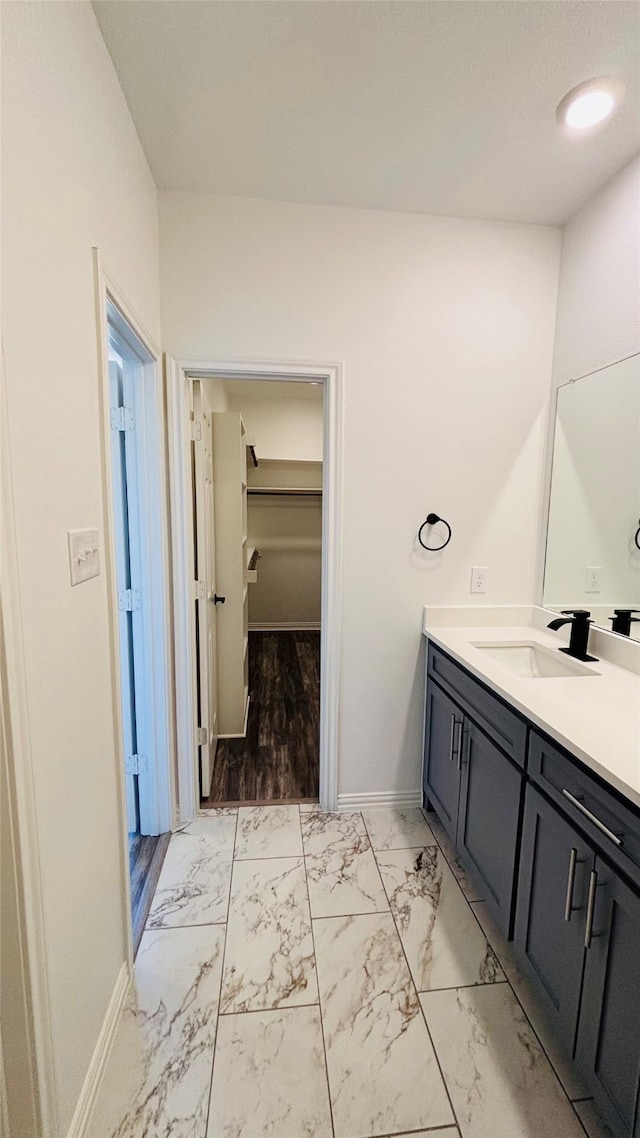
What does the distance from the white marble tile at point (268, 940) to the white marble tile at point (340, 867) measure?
6 cm

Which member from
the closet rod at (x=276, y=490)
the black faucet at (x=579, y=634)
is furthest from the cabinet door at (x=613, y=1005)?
the closet rod at (x=276, y=490)

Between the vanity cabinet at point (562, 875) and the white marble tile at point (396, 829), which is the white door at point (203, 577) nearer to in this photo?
the white marble tile at point (396, 829)

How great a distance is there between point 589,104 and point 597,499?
1.26 metres

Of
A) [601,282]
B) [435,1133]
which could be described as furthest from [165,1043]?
[601,282]

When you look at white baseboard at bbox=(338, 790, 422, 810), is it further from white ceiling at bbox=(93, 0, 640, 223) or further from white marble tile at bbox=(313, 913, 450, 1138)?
white ceiling at bbox=(93, 0, 640, 223)

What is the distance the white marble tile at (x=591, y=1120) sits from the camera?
1025mm

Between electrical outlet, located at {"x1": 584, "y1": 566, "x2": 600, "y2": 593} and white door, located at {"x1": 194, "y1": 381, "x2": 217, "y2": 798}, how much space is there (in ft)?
5.59

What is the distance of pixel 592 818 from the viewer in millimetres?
1006

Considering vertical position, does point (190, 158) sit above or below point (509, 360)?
above

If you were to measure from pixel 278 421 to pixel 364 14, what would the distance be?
3397 millimetres

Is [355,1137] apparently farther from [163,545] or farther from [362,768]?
[163,545]

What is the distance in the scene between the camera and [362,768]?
214 cm

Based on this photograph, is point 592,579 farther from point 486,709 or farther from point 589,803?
point 589,803

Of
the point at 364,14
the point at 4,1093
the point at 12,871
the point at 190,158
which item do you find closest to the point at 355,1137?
the point at 4,1093
